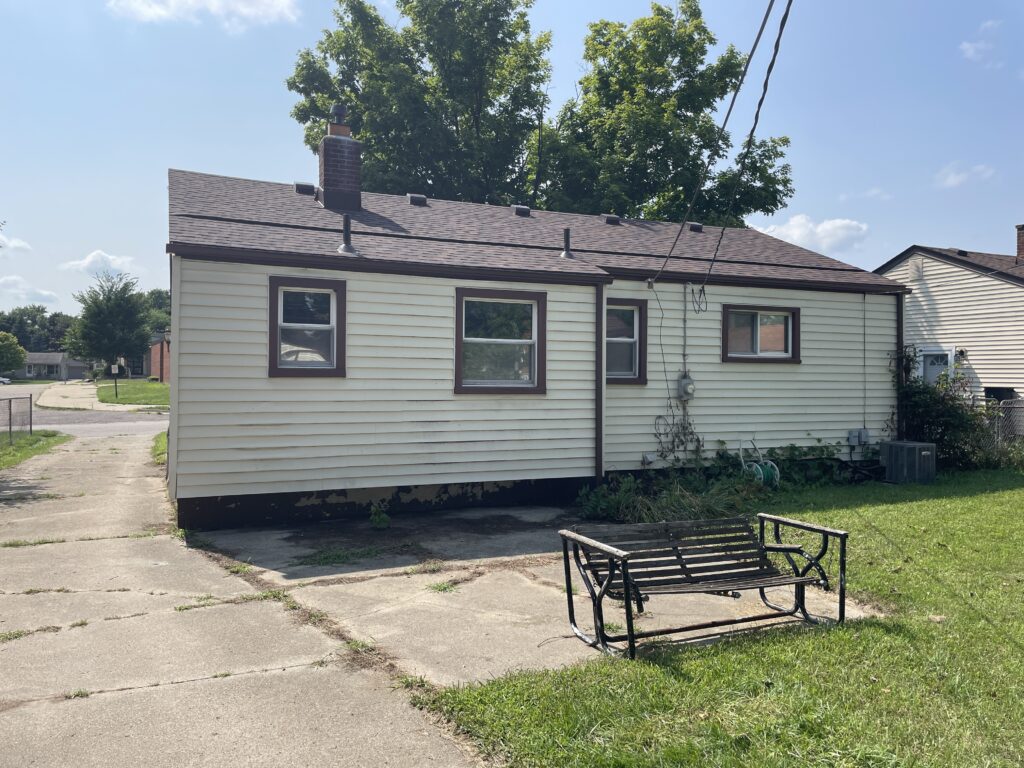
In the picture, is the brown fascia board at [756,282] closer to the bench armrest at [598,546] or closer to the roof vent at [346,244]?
the roof vent at [346,244]

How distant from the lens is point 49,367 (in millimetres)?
113312

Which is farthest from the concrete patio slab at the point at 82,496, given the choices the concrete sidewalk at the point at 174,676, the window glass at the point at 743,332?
the window glass at the point at 743,332

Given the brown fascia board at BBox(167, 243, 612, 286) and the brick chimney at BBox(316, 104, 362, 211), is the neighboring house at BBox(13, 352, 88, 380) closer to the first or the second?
the brick chimney at BBox(316, 104, 362, 211)

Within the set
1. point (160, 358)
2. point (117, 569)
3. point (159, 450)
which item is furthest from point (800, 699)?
point (160, 358)

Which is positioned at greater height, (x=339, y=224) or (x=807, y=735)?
(x=339, y=224)

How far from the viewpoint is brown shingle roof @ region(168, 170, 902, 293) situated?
996cm

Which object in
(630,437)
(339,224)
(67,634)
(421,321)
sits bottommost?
(67,634)

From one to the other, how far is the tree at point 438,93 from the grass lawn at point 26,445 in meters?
12.8

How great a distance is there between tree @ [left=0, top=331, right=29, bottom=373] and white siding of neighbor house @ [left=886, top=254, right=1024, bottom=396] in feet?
280

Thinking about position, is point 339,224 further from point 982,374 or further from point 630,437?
point 982,374

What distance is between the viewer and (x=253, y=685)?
440 centimetres

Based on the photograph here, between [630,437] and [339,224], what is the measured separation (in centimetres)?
551

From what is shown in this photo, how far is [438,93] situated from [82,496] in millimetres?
20841

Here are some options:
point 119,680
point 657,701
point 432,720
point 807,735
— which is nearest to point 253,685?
point 119,680
